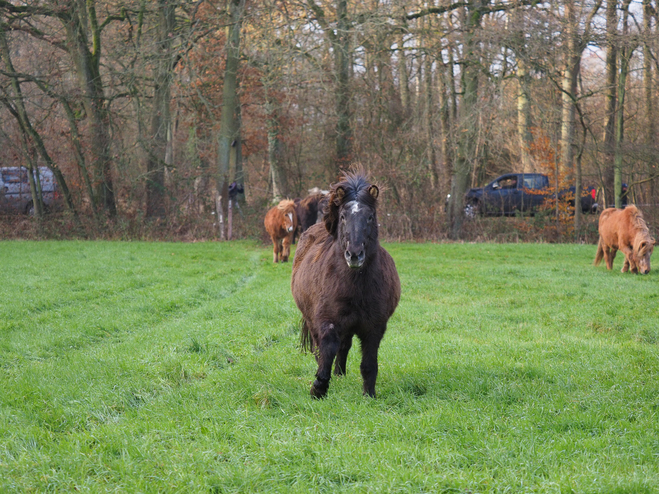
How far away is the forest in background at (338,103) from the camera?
20172mm

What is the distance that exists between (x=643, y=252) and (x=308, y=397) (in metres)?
11.4

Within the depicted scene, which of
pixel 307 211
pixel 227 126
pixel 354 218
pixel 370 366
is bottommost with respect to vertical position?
pixel 370 366

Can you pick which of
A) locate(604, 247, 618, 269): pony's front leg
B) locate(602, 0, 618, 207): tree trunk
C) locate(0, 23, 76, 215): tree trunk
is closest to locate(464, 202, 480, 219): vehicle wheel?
locate(602, 0, 618, 207): tree trunk

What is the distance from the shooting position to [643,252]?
14.3 metres

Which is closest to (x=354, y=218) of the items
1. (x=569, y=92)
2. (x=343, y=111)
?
(x=569, y=92)

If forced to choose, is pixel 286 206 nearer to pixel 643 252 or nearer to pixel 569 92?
pixel 643 252

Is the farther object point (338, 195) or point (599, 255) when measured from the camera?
point (599, 255)

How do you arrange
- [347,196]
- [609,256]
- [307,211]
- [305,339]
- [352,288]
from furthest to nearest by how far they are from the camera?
[307,211], [609,256], [305,339], [347,196], [352,288]

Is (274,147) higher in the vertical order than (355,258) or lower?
higher

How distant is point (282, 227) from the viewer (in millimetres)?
16922

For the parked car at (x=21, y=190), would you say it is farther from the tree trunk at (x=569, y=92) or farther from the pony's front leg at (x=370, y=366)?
the pony's front leg at (x=370, y=366)

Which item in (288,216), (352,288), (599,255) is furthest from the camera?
(288,216)

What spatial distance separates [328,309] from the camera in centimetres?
564

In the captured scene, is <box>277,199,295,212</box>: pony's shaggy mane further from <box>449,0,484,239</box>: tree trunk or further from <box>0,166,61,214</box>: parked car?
<box>0,166,61,214</box>: parked car
